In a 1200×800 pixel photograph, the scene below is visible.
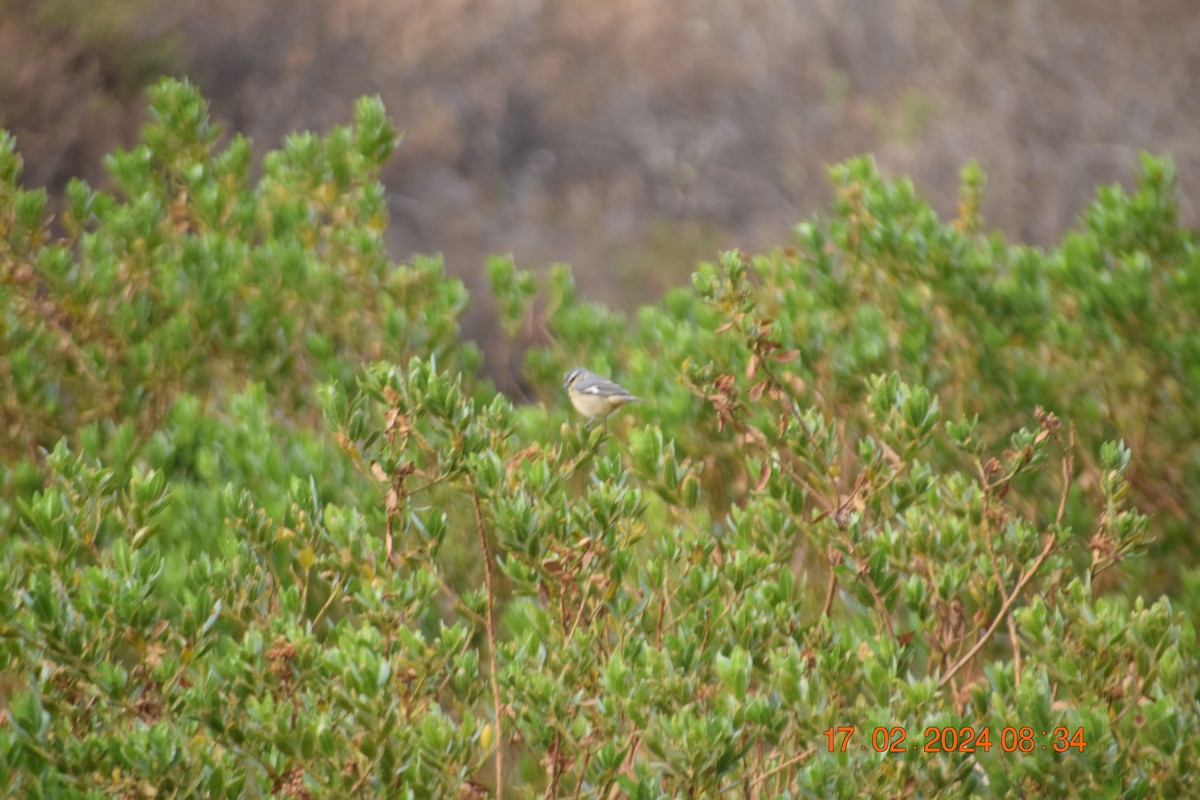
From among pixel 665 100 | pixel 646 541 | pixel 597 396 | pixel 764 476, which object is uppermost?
pixel 665 100

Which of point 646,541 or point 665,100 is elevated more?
point 665,100

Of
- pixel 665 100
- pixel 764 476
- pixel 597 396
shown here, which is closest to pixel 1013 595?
pixel 764 476

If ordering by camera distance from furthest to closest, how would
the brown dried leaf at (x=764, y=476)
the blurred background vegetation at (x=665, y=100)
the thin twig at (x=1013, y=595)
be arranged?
the blurred background vegetation at (x=665, y=100) → the brown dried leaf at (x=764, y=476) → the thin twig at (x=1013, y=595)

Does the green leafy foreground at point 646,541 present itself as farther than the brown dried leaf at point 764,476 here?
No

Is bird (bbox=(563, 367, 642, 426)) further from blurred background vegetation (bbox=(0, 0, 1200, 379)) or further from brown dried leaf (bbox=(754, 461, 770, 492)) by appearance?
blurred background vegetation (bbox=(0, 0, 1200, 379))

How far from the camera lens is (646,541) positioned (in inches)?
186

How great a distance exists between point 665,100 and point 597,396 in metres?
12.2

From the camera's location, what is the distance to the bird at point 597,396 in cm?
483

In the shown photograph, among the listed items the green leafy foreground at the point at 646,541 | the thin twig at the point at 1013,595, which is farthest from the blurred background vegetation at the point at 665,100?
the thin twig at the point at 1013,595

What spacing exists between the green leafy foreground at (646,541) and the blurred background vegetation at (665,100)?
7.74 meters

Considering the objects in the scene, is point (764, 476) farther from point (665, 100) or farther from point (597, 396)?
point (665, 100)

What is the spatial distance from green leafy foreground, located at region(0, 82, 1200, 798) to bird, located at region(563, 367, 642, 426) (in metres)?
0.17

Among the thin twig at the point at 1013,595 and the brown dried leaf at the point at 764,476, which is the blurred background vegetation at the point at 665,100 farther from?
the thin twig at the point at 1013,595

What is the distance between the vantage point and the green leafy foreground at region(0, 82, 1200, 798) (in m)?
2.78
